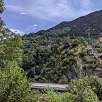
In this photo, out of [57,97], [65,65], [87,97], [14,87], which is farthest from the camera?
[65,65]

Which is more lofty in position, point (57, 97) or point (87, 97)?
point (57, 97)

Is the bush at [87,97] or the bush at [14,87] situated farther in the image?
the bush at [87,97]

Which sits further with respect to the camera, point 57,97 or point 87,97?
point 87,97

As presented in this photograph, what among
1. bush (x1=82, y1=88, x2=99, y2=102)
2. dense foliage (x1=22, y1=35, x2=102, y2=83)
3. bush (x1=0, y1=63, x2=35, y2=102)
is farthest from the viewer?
dense foliage (x1=22, y1=35, x2=102, y2=83)

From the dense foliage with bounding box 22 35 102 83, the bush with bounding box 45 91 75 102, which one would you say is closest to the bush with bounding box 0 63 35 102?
the bush with bounding box 45 91 75 102

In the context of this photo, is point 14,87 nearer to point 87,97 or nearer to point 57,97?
point 57,97

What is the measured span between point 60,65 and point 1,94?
129791 mm

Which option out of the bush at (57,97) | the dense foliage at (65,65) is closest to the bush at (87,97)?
the bush at (57,97)

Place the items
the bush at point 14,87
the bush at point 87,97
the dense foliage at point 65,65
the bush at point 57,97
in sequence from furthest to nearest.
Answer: the dense foliage at point 65,65 → the bush at point 87,97 → the bush at point 57,97 → the bush at point 14,87

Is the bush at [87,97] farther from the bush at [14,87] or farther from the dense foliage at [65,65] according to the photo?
the dense foliage at [65,65]

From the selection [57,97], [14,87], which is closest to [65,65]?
[57,97]

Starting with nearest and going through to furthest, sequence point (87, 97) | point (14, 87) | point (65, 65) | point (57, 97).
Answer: point (14, 87)
point (57, 97)
point (87, 97)
point (65, 65)

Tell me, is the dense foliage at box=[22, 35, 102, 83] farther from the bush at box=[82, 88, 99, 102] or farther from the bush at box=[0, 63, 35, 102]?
the bush at box=[0, 63, 35, 102]

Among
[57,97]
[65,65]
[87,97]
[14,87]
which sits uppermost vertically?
[65,65]
